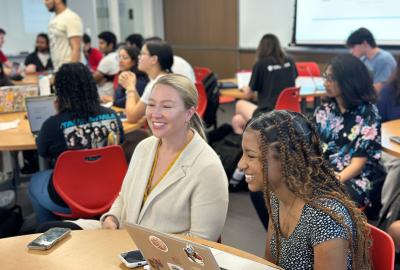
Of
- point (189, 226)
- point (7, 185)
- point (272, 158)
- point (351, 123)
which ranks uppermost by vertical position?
point (272, 158)

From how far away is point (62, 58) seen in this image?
473cm

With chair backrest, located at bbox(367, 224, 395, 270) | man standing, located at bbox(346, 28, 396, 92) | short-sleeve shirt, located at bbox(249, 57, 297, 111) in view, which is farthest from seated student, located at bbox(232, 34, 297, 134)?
chair backrest, located at bbox(367, 224, 395, 270)

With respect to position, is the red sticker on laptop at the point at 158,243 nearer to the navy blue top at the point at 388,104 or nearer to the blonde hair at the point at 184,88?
the blonde hair at the point at 184,88

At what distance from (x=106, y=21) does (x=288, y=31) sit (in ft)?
12.6

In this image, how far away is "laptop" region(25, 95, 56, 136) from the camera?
9.68 feet

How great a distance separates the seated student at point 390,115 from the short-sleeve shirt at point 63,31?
296 centimetres

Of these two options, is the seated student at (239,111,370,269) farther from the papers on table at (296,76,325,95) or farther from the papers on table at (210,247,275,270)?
the papers on table at (296,76,325,95)

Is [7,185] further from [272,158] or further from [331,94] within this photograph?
[272,158]

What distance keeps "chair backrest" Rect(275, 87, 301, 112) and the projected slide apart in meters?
2.51

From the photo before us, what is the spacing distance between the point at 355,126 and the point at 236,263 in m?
1.48

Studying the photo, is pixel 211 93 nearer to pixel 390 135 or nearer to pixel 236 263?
pixel 390 135

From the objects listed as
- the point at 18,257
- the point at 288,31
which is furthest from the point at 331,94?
the point at 288,31

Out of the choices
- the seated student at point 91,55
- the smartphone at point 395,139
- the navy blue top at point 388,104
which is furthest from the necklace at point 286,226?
the seated student at point 91,55

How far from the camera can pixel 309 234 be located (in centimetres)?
133
